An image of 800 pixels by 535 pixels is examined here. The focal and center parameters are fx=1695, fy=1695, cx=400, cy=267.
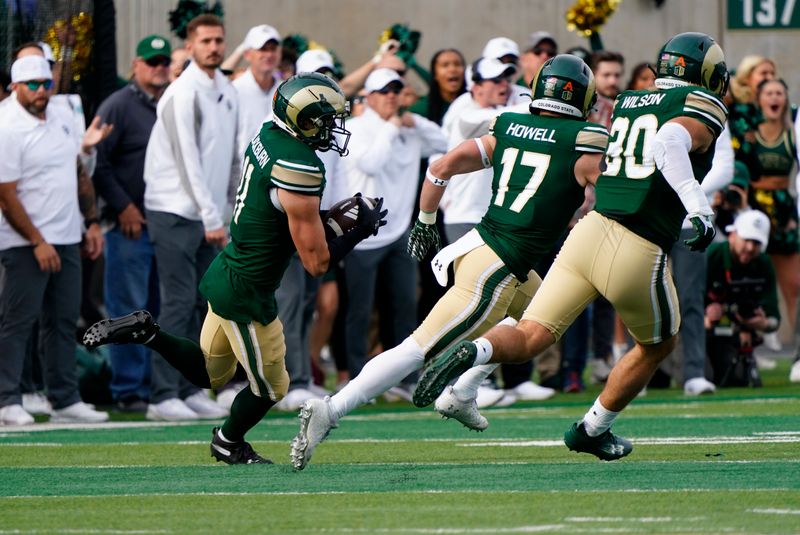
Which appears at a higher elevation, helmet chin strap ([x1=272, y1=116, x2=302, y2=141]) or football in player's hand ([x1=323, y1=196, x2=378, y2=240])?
helmet chin strap ([x1=272, y1=116, x2=302, y2=141])

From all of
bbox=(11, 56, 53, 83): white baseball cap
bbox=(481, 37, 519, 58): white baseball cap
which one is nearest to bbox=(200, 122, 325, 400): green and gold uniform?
bbox=(11, 56, 53, 83): white baseball cap

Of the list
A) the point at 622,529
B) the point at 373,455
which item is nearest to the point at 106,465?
the point at 373,455

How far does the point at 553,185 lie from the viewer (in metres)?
7.95

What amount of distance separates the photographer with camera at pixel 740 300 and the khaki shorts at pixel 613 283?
5.21m

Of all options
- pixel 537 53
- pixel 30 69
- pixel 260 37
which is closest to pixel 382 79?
pixel 260 37

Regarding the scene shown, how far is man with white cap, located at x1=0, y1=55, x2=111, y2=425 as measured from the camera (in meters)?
10.4

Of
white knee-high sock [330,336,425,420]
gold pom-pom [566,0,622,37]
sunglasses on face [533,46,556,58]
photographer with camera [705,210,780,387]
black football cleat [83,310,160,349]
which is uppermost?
gold pom-pom [566,0,622,37]

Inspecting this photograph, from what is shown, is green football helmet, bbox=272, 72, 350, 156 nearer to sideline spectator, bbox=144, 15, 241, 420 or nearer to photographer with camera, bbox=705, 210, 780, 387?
sideline spectator, bbox=144, 15, 241, 420

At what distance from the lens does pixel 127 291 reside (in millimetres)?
11312

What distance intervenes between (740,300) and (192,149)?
4384 mm

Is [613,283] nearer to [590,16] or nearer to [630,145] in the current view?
[630,145]

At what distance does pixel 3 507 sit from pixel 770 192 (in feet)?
28.9

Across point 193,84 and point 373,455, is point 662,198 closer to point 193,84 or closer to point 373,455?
point 373,455

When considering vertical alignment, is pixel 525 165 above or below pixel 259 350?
above
